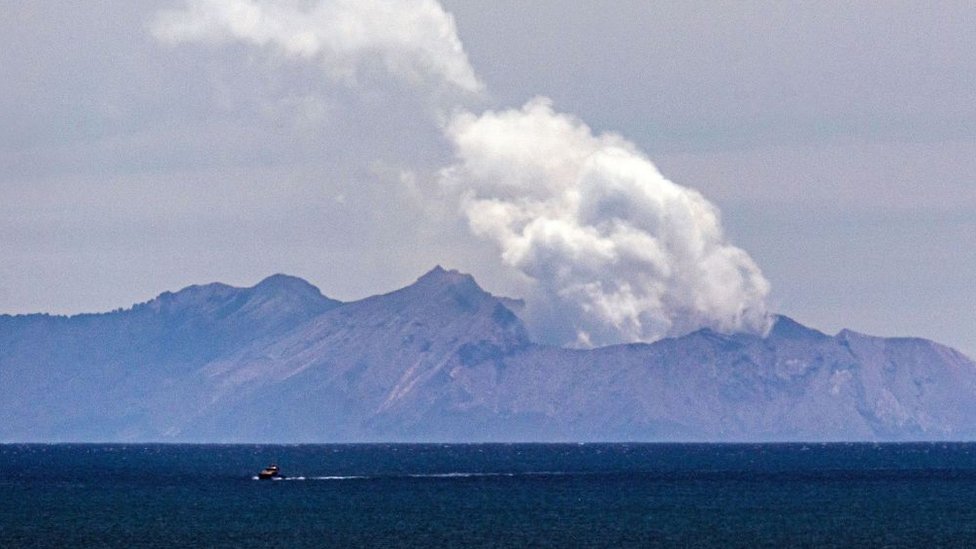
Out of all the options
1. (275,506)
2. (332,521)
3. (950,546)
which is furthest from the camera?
(275,506)

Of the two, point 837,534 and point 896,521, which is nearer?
point 837,534

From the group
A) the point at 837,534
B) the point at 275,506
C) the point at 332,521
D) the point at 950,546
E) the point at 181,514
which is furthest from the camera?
the point at 275,506

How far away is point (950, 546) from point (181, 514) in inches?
2996

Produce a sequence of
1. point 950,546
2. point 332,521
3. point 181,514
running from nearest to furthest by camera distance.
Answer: point 950,546, point 332,521, point 181,514

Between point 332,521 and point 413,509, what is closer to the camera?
point 332,521

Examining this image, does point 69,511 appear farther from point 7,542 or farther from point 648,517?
point 648,517

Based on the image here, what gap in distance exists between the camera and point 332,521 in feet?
550

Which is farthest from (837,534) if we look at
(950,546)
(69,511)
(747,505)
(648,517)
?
(69,511)

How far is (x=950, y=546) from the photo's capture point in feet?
465

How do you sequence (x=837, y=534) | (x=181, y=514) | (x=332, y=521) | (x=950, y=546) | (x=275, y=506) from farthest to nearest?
(x=275, y=506)
(x=181, y=514)
(x=332, y=521)
(x=837, y=534)
(x=950, y=546)

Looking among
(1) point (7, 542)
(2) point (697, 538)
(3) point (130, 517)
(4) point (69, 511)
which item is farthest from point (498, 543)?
(4) point (69, 511)

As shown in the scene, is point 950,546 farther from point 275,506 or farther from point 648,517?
point 275,506

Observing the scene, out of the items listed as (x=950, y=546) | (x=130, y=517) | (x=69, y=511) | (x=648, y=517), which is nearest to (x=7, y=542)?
(x=130, y=517)

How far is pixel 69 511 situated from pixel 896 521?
81953 mm
